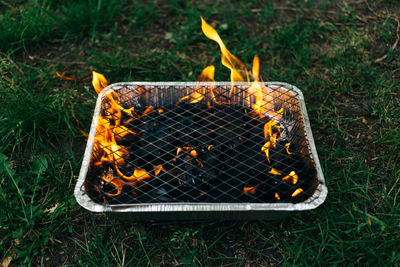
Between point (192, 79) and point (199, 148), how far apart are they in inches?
42.4

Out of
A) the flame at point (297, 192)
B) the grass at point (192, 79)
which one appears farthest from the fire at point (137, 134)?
the grass at point (192, 79)

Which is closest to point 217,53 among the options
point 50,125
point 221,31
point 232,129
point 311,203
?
point 221,31

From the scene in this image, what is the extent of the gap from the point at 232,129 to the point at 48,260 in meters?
1.53

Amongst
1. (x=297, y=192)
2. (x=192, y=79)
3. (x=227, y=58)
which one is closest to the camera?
(x=297, y=192)

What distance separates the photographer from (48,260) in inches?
79.9

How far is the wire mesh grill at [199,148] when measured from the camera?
200 cm

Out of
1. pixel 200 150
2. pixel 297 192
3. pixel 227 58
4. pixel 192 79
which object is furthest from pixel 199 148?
pixel 192 79

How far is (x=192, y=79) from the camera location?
10.0 ft

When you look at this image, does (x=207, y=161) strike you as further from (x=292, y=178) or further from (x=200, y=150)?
(x=292, y=178)

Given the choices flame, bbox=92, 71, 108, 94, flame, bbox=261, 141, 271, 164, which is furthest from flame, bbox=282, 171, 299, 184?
flame, bbox=92, 71, 108, 94

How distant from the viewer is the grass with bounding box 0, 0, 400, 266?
80.1 inches

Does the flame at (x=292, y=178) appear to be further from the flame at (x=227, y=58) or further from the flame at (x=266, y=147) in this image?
the flame at (x=227, y=58)

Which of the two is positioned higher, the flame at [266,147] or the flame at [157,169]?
the flame at [266,147]

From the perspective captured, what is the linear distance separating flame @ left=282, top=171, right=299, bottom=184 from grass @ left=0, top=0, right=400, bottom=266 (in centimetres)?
31
